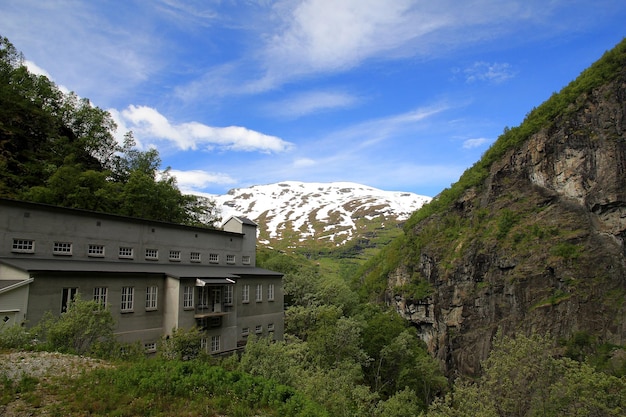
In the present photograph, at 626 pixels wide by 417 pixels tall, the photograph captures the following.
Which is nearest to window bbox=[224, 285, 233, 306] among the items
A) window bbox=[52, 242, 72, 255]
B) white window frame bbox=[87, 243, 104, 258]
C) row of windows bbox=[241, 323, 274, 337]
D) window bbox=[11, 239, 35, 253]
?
row of windows bbox=[241, 323, 274, 337]

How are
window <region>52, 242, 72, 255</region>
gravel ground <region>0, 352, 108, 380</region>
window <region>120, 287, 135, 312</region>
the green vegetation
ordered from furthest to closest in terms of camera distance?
1. window <region>52, 242, 72, 255</region>
2. window <region>120, 287, 135, 312</region>
3. the green vegetation
4. gravel ground <region>0, 352, 108, 380</region>

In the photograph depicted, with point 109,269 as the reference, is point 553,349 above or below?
below

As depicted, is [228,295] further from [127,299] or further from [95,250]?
[95,250]

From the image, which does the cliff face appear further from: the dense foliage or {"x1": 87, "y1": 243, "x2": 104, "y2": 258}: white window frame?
{"x1": 87, "y1": 243, "x2": 104, "y2": 258}: white window frame

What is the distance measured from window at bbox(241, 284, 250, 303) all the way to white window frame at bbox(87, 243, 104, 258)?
11.1 meters

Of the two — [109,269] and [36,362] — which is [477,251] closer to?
[109,269]

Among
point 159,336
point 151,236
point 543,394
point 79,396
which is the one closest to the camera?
point 79,396

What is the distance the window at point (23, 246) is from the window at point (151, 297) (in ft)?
23.3

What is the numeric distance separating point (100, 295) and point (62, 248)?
4784mm

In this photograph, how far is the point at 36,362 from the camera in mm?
13492

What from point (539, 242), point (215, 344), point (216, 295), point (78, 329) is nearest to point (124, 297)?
point (216, 295)

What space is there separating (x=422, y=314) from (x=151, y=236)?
5037 cm

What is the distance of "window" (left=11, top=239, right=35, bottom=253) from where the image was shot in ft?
77.2

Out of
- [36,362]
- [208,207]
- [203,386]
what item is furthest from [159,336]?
[208,207]
